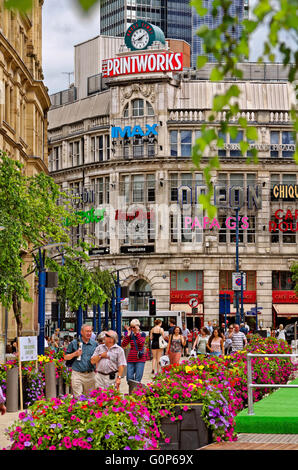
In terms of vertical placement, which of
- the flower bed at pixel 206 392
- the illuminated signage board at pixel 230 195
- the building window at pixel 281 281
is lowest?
the flower bed at pixel 206 392

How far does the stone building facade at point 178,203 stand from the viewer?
82.5 m

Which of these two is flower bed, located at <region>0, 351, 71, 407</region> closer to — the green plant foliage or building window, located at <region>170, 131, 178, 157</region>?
the green plant foliage

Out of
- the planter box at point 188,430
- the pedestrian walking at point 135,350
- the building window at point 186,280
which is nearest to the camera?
the planter box at point 188,430

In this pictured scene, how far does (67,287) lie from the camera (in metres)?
37.2

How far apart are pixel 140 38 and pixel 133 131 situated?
9.19m

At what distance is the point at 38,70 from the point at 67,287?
22.0 metres

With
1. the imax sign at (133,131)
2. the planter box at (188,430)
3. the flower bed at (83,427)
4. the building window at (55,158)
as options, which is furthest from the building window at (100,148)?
the flower bed at (83,427)

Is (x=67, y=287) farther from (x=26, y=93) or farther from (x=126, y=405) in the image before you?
(x=126, y=405)

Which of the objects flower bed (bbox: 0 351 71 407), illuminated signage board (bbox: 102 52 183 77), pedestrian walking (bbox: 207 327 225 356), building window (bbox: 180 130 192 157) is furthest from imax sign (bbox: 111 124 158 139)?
flower bed (bbox: 0 351 71 407)

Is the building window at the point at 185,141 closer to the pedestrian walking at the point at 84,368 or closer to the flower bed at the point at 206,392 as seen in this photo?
the flower bed at the point at 206,392

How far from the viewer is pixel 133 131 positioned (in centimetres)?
8488

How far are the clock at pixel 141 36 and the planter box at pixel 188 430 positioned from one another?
3023 inches

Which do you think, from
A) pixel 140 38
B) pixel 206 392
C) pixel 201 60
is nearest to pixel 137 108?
pixel 140 38

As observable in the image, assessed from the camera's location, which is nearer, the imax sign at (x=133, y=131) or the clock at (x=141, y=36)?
the imax sign at (x=133, y=131)
